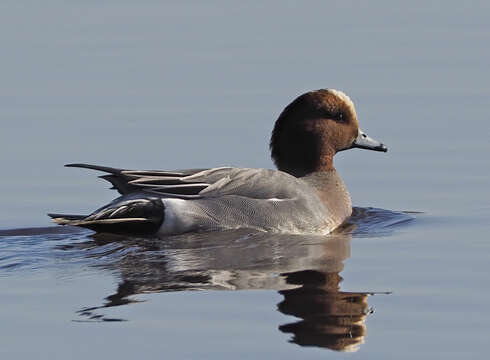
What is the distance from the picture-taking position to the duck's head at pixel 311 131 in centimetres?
1073

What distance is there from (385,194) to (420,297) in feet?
11.7

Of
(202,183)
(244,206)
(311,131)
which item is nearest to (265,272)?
(244,206)

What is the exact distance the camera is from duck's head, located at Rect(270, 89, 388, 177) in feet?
35.2

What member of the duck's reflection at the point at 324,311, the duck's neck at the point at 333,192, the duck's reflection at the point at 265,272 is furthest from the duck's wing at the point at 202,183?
the duck's reflection at the point at 324,311

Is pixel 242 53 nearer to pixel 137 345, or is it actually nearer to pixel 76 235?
pixel 76 235

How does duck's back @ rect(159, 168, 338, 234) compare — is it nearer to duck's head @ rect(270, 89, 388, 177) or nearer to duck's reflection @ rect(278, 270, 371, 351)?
duck's head @ rect(270, 89, 388, 177)

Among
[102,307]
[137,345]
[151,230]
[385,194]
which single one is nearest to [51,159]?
[151,230]

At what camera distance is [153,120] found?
12.8m

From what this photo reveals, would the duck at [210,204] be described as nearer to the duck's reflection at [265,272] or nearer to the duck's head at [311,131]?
the duck's reflection at [265,272]

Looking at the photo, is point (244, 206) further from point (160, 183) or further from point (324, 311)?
point (324, 311)

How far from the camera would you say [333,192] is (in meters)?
10.6

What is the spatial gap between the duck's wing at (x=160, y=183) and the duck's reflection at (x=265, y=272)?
1.24ft

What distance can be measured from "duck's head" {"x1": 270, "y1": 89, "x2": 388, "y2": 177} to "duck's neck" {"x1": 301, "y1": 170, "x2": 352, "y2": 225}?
0.33 ft

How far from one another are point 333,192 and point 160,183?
1678 mm
